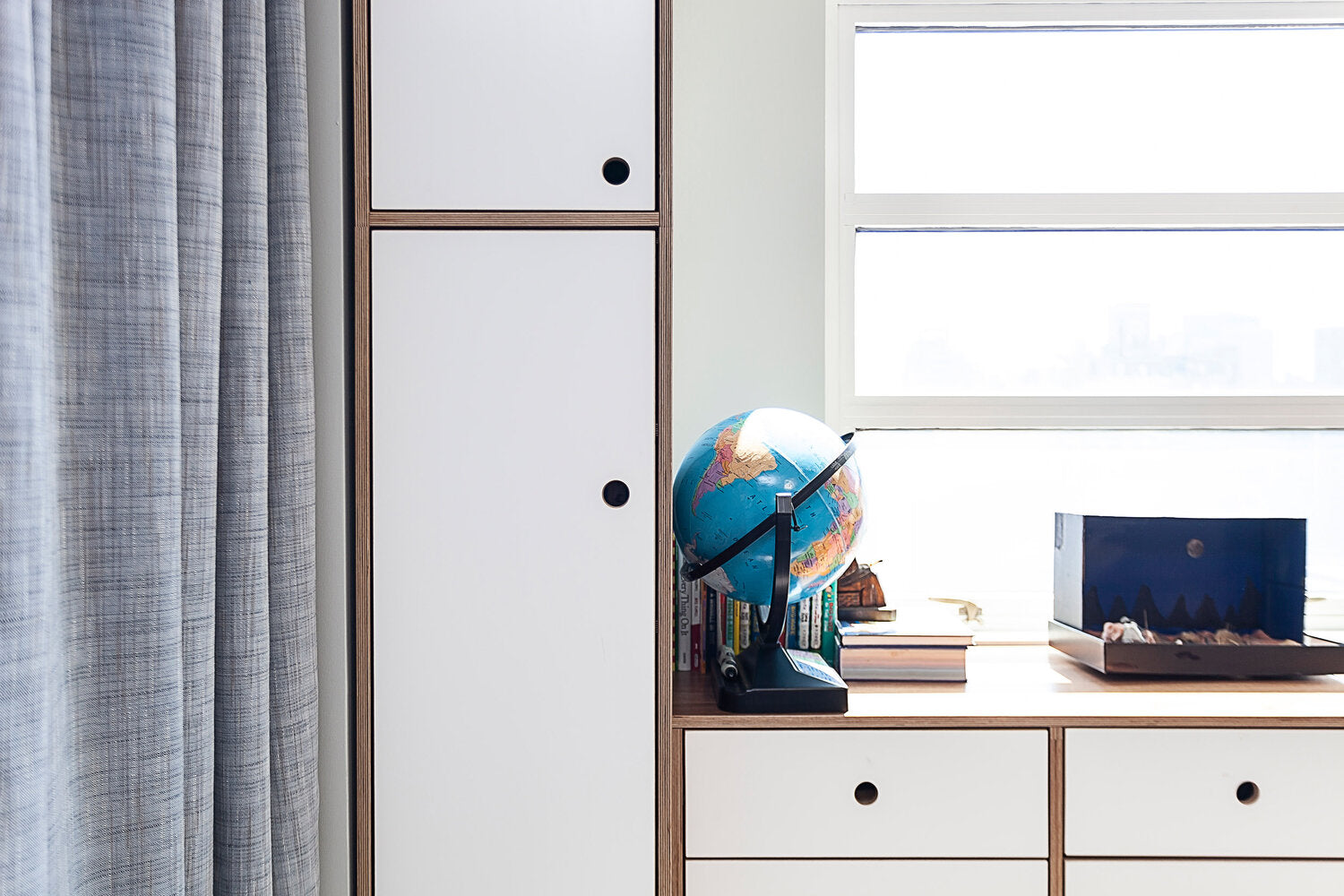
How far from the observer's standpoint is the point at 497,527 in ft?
4.03

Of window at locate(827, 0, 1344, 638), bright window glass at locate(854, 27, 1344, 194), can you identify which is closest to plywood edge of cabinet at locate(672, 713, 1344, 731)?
window at locate(827, 0, 1344, 638)

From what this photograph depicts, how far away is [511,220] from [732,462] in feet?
1.57

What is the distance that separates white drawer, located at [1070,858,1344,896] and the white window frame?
89 centimetres

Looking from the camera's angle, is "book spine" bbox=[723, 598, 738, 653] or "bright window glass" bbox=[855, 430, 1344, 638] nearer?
"book spine" bbox=[723, 598, 738, 653]

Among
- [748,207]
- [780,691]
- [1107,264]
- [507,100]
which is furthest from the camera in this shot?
[1107,264]

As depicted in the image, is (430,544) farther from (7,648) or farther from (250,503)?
(7,648)

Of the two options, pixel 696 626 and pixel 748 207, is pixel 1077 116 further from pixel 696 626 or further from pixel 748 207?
pixel 696 626

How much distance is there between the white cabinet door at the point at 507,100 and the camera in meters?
1.21

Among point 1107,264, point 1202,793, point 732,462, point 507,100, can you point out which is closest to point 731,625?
point 732,462

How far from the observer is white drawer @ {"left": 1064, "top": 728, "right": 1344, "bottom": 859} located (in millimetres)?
1332

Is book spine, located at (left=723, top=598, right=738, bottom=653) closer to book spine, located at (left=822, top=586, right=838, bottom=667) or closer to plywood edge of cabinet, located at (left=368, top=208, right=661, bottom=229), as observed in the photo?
book spine, located at (left=822, top=586, right=838, bottom=667)

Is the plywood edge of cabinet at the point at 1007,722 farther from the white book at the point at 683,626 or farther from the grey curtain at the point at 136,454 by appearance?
the grey curtain at the point at 136,454

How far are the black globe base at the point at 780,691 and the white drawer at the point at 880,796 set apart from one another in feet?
0.13

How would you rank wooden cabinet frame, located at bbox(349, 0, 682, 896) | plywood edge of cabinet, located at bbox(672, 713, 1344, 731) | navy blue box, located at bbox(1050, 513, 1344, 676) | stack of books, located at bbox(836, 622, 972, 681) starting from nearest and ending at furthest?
wooden cabinet frame, located at bbox(349, 0, 682, 896), plywood edge of cabinet, located at bbox(672, 713, 1344, 731), stack of books, located at bbox(836, 622, 972, 681), navy blue box, located at bbox(1050, 513, 1344, 676)
